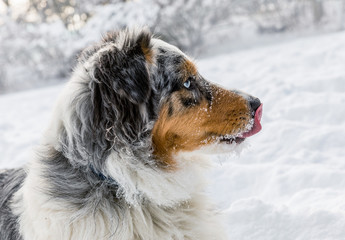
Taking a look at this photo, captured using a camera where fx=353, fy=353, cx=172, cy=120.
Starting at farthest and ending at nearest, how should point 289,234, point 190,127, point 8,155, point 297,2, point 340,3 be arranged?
point 297,2, point 340,3, point 8,155, point 289,234, point 190,127

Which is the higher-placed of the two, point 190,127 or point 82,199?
point 190,127

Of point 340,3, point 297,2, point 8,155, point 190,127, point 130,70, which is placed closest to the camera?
point 130,70

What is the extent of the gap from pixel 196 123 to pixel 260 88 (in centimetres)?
497

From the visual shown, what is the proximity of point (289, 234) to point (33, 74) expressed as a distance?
2013cm

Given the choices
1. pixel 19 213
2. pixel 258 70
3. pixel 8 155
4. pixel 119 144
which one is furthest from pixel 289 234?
pixel 258 70

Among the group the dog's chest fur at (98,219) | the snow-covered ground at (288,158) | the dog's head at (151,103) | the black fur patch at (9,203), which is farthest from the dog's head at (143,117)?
the black fur patch at (9,203)

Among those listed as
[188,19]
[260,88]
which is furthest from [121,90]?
[188,19]

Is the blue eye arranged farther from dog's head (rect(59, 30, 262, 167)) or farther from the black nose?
the black nose

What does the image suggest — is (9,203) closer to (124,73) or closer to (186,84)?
(124,73)

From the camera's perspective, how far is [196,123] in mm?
2562

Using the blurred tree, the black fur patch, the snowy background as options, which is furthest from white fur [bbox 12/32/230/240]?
the blurred tree

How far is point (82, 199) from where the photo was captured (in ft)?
7.79

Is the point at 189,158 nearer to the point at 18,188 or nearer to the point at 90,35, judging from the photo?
the point at 18,188

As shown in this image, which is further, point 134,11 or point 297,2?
point 297,2
